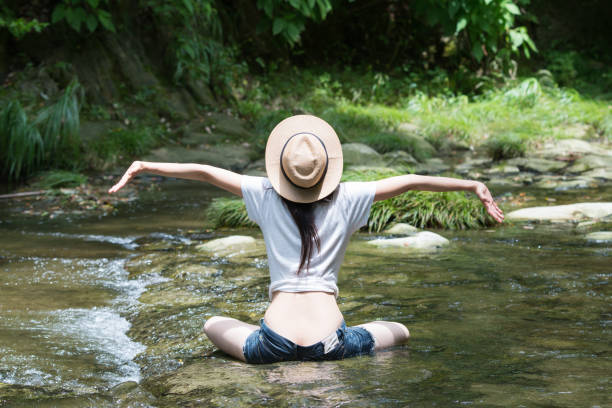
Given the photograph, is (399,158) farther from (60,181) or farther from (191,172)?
(191,172)

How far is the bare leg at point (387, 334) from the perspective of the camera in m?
2.88

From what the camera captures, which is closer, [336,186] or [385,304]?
[336,186]

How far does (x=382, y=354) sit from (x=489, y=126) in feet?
30.6

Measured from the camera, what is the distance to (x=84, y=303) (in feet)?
12.5

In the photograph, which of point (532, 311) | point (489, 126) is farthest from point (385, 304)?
point (489, 126)

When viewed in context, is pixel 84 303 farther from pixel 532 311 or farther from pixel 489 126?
pixel 489 126

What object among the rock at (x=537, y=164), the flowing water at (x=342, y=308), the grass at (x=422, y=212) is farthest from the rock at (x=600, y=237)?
the rock at (x=537, y=164)

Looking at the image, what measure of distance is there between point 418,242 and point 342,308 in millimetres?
1658

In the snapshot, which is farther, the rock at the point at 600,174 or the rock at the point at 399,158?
the rock at the point at 399,158

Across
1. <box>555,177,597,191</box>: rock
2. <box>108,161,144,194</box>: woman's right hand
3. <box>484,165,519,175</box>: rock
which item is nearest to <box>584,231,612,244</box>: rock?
<box>555,177,597,191</box>: rock

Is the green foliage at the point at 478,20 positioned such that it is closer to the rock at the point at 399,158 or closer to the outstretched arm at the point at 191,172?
the rock at the point at 399,158

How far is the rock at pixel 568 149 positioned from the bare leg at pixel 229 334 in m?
8.17

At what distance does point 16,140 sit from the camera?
25.8ft

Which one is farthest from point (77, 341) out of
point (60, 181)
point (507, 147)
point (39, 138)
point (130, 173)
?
point (507, 147)
